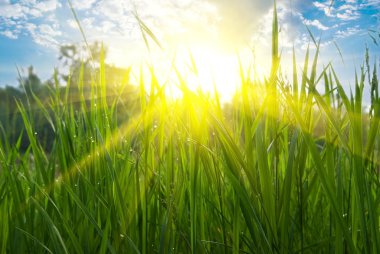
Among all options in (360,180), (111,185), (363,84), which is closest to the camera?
Answer: (360,180)

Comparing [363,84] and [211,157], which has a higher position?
[363,84]

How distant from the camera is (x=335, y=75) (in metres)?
1.07

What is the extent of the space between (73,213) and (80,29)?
1.73ft

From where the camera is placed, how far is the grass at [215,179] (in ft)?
2.72

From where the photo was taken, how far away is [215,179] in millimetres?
974

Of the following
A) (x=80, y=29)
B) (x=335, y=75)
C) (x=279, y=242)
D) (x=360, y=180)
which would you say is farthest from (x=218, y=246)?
(x=80, y=29)

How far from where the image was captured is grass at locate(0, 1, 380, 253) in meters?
0.83

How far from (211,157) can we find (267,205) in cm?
22

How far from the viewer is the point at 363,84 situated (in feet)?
3.62

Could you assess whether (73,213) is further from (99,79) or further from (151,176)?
(99,79)

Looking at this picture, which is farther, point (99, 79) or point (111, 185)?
point (99, 79)

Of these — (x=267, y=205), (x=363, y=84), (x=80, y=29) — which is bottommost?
(x=267, y=205)

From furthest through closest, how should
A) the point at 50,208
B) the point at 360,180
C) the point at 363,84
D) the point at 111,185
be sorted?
the point at 50,208 → the point at 363,84 → the point at 111,185 → the point at 360,180

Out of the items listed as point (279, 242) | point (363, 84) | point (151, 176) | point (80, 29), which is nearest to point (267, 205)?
point (279, 242)
